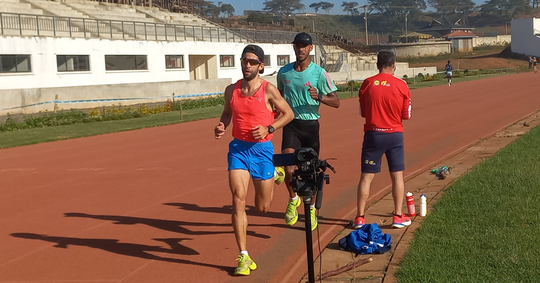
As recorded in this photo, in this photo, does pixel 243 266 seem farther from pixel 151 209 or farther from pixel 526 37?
pixel 526 37

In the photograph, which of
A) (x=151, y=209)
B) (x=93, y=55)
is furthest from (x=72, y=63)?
(x=151, y=209)

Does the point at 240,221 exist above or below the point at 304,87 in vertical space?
below

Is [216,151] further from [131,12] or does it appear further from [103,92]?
[131,12]

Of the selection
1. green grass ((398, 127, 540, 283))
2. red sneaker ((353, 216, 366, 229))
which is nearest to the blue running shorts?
red sneaker ((353, 216, 366, 229))

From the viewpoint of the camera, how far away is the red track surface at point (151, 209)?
661 cm

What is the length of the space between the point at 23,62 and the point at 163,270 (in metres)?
31.7

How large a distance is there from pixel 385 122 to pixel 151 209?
12.7 ft

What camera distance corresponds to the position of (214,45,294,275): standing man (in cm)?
615

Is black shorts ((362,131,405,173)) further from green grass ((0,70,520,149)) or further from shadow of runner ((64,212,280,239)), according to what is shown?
green grass ((0,70,520,149))

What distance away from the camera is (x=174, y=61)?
4538cm

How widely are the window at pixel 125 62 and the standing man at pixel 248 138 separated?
3518 centimetres

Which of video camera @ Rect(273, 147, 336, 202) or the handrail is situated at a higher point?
the handrail

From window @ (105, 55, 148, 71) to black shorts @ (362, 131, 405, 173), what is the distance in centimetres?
3482

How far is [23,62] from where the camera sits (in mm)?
35031
